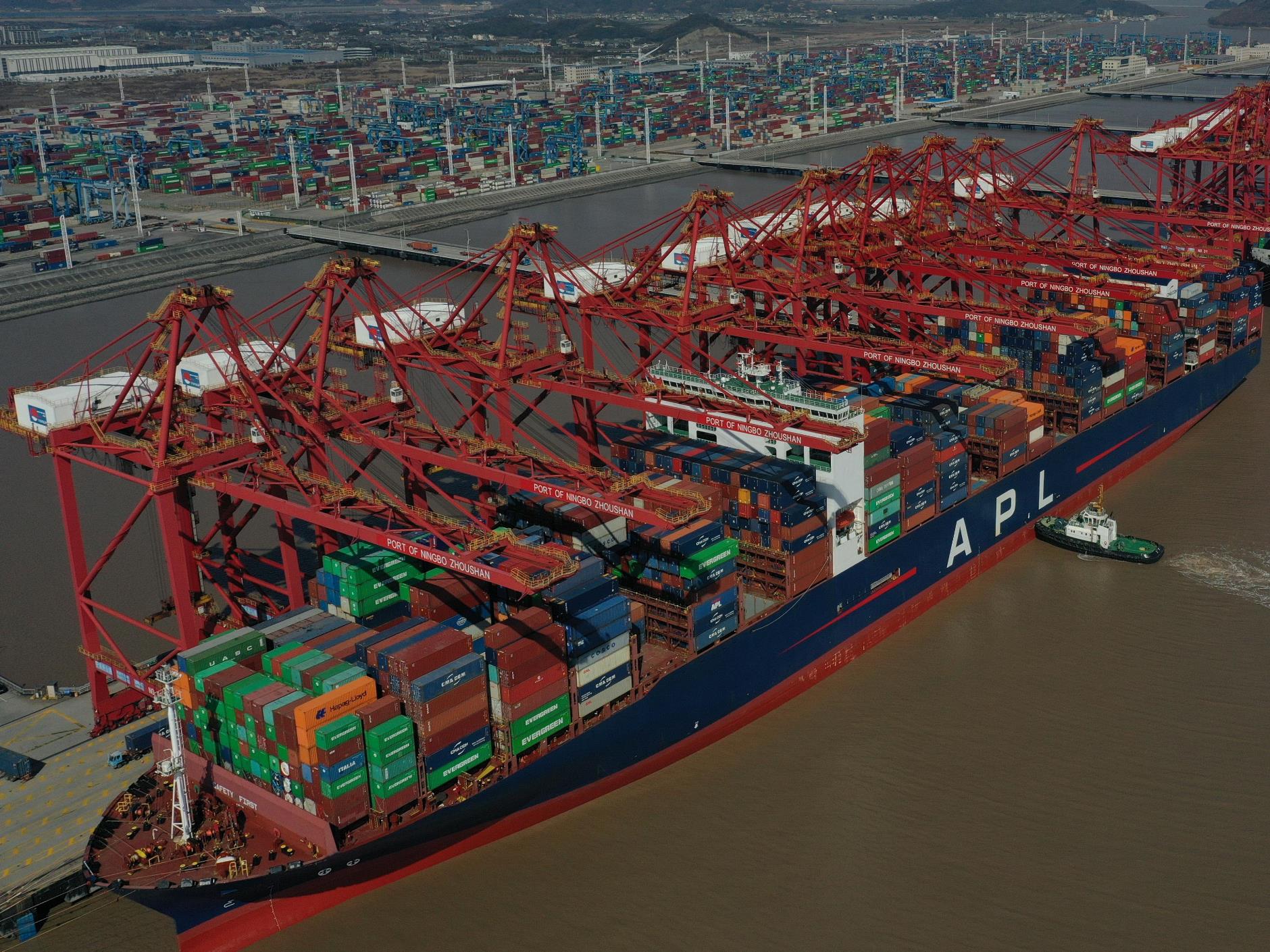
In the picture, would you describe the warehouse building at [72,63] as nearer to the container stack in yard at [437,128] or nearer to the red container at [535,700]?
the container stack in yard at [437,128]

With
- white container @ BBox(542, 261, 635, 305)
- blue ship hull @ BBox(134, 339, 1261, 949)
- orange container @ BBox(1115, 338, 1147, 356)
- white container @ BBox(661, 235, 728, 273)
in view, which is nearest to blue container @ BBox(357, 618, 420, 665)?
blue ship hull @ BBox(134, 339, 1261, 949)

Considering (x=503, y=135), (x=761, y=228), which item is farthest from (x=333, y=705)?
(x=503, y=135)

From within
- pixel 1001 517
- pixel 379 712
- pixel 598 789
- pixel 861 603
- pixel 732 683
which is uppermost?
pixel 379 712

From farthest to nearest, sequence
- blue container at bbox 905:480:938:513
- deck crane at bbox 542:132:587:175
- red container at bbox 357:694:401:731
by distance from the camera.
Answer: deck crane at bbox 542:132:587:175 < blue container at bbox 905:480:938:513 < red container at bbox 357:694:401:731

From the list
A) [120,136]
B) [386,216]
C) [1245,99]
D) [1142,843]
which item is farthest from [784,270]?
[120,136]

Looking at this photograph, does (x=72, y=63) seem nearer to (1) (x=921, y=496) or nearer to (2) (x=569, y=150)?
(2) (x=569, y=150)

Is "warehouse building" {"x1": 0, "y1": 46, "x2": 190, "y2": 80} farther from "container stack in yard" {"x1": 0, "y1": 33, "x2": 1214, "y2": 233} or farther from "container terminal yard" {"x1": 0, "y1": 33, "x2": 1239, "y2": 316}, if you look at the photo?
"container stack in yard" {"x1": 0, "y1": 33, "x2": 1214, "y2": 233}

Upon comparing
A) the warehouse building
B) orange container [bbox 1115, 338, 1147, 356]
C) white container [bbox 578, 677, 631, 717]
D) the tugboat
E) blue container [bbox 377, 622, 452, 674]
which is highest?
the warehouse building

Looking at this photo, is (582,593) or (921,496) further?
(921,496)
